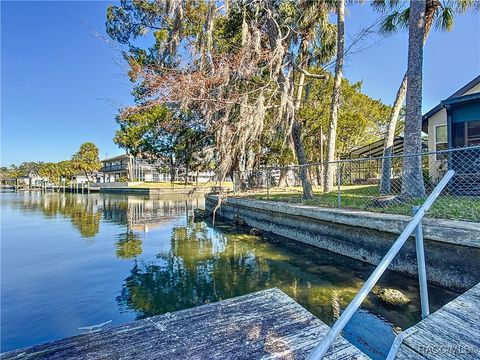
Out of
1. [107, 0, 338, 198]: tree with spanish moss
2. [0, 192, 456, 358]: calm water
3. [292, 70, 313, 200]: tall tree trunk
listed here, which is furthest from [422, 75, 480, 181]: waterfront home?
[0, 192, 456, 358]: calm water

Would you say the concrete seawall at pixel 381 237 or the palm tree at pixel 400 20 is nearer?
the concrete seawall at pixel 381 237

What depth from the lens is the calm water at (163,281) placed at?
3475 mm

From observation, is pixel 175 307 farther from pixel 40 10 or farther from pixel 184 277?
pixel 40 10

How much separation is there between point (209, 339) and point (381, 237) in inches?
151

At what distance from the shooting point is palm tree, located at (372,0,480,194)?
8.32 metres

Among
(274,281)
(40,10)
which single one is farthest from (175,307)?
(40,10)

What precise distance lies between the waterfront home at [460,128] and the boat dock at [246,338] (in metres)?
6.94

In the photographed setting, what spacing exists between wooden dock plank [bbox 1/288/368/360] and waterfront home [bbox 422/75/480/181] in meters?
7.08

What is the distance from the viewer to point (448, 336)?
5.04 ft

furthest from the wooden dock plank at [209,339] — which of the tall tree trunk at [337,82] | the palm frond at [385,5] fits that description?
the palm frond at [385,5]

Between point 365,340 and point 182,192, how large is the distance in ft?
88.3

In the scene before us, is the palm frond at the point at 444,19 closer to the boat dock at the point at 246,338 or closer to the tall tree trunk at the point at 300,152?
the tall tree trunk at the point at 300,152

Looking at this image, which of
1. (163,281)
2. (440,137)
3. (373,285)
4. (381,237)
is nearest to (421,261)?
(373,285)

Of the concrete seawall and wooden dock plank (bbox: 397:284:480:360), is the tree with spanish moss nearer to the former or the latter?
the concrete seawall
